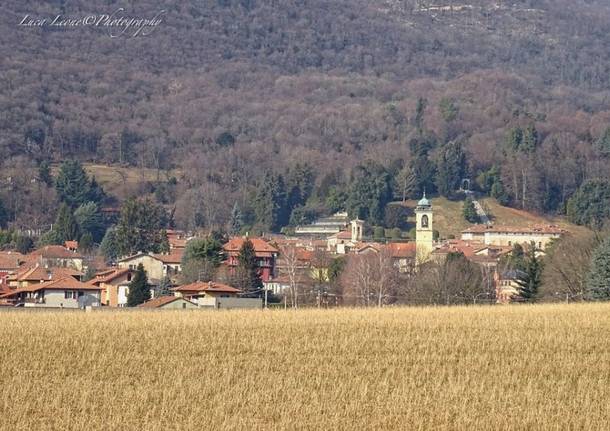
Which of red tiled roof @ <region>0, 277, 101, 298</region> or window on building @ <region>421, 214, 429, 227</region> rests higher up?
window on building @ <region>421, 214, 429, 227</region>

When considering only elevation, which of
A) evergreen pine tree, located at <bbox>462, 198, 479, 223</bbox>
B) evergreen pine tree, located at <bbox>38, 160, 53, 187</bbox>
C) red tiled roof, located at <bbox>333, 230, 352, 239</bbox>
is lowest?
red tiled roof, located at <bbox>333, 230, 352, 239</bbox>

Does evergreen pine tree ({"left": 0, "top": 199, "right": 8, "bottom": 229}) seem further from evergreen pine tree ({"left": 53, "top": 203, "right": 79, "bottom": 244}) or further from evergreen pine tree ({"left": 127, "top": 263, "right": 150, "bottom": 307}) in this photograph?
evergreen pine tree ({"left": 127, "top": 263, "right": 150, "bottom": 307})

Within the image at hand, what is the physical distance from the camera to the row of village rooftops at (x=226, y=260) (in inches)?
2955

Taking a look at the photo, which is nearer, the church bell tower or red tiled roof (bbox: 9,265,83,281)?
red tiled roof (bbox: 9,265,83,281)

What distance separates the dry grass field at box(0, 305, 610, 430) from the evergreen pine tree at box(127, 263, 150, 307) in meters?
34.8

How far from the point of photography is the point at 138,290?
78.8 m

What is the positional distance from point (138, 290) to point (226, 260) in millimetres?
15074

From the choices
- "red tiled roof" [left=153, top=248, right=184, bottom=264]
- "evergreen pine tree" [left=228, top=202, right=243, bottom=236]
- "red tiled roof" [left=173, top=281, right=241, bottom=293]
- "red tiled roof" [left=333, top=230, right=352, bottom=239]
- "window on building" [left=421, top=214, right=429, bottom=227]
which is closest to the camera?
"red tiled roof" [left=173, top=281, right=241, bottom=293]

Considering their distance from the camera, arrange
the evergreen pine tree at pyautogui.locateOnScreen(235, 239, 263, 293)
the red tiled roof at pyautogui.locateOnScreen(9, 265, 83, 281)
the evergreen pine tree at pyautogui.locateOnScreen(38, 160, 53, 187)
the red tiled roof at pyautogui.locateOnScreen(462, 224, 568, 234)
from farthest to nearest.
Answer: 1. the evergreen pine tree at pyautogui.locateOnScreen(38, 160, 53, 187)
2. the red tiled roof at pyautogui.locateOnScreen(462, 224, 568, 234)
3. the evergreen pine tree at pyautogui.locateOnScreen(235, 239, 263, 293)
4. the red tiled roof at pyautogui.locateOnScreen(9, 265, 83, 281)

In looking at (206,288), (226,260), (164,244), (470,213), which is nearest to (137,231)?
(164,244)


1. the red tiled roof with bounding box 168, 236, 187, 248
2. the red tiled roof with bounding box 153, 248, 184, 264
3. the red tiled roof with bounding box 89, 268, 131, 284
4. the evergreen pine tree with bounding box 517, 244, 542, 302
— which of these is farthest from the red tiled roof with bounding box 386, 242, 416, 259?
the evergreen pine tree with bounding box 517, 244, 542, 302

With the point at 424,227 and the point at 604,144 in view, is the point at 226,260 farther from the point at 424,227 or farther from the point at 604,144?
the point at 604,144

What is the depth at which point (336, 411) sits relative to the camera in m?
24.3

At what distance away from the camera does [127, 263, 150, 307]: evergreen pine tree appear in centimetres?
7769
